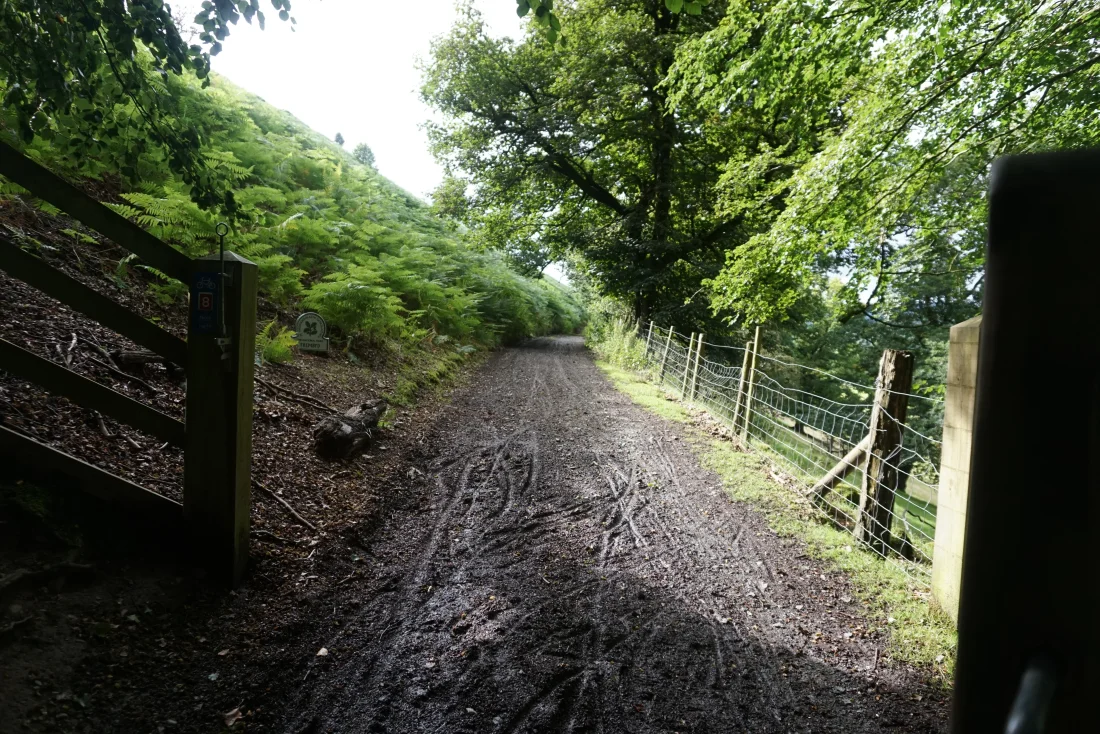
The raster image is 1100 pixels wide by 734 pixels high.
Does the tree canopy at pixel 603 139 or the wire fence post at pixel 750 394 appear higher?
the tree canopy at pixel 603 139

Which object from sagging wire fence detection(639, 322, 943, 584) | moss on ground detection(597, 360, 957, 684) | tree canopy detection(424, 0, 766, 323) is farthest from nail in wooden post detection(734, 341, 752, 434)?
tree canopy detection(424, 0, 766, 323)

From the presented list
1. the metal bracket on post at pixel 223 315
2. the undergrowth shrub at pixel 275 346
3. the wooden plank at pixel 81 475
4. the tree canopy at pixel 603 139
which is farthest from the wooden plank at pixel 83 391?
the tree canopy at pixel 603 139

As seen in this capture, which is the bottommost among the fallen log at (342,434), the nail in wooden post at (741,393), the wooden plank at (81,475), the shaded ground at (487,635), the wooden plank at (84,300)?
the shaded ground at (487,635)

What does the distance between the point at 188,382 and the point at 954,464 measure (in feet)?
15.0

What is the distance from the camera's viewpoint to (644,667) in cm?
302

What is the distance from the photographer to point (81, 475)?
2.81 m

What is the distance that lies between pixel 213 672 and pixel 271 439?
8.40 ft

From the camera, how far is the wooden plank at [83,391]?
273 cm

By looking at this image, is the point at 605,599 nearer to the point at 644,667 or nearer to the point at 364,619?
the point at 644,667

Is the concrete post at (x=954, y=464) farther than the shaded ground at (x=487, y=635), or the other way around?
the concrete post at (x=954, y=464)

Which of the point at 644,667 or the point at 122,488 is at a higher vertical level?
the point at 122,488

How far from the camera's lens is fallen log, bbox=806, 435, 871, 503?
5030mm

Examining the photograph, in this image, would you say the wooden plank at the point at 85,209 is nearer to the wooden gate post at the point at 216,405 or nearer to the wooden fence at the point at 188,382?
the wooden fence at the point at 188,382

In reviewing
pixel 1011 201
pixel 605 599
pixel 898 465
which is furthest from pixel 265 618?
pixel 898 465
